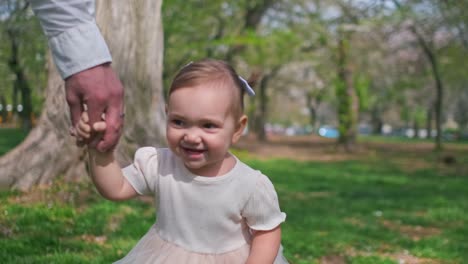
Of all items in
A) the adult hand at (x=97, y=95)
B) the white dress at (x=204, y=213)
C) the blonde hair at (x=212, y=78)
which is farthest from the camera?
the white dress at (x=204, y=213)

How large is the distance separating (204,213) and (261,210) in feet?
0.90

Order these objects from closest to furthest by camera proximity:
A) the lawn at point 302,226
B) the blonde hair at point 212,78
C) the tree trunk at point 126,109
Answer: the blonde hair at point 212,78
the lawn at point 302,226
the tree trunk at point 126,109

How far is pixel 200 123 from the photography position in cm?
267

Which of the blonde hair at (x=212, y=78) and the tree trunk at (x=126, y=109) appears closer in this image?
the blonde hair at (x=212, y=78)

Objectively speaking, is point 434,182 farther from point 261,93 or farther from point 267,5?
point 261,93

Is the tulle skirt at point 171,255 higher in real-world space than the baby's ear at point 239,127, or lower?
lower

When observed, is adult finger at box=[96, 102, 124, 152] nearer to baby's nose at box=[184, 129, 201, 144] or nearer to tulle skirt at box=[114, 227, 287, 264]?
baby's nose at box=[184, 129, 201, 144]

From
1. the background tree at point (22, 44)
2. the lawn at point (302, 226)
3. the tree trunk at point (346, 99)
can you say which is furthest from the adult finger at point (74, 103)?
the tree trunk at point (346, 99)

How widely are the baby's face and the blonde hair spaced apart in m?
0.02

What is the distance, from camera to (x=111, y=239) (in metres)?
5.32

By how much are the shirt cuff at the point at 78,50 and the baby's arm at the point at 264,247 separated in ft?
3.72

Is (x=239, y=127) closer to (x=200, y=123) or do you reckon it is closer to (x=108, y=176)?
(x=200, y=123)

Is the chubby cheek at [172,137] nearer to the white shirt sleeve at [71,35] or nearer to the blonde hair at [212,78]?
the blonde hair at [212,78]

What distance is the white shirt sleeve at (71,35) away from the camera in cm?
226
